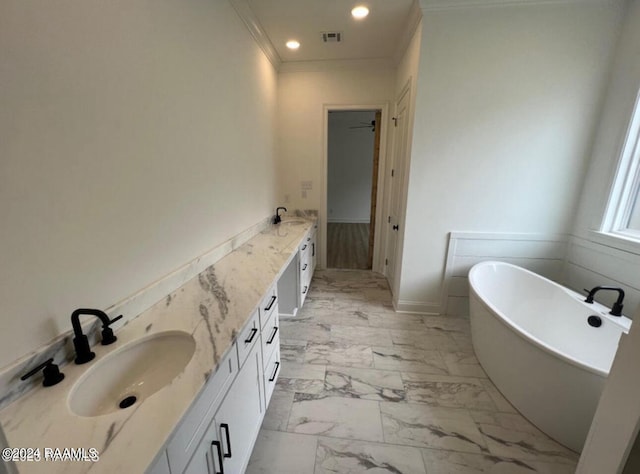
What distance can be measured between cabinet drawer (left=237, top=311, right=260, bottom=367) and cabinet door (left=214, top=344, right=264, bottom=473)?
0.04 metres

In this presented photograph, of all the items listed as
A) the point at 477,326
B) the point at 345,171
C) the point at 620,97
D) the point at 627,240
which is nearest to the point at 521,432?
the point at 477,326

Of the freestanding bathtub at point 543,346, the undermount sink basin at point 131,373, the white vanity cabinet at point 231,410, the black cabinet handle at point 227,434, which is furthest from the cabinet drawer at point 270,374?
the freestanding bathtub at point 543,346

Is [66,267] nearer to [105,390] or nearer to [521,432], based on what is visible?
[105,390]

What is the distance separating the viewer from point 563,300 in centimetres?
199

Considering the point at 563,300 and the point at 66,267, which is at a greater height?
the point at 66,267

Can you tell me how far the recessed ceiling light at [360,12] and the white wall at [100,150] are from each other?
3.74ft

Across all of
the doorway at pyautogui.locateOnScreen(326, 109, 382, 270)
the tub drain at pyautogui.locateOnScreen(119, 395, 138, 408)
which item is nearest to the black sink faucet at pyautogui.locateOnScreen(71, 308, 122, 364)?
the tub drain at pyautogui.locateOnScreen(119, 395, 138, 408)

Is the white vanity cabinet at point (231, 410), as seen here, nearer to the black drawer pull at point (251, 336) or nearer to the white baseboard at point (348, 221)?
the black drawer pull at point (251, 336)

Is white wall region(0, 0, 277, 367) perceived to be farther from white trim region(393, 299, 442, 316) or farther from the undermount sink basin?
white trim region(393, 299, 442, 316)

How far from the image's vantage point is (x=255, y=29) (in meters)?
2.37

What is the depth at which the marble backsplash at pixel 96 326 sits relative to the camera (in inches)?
28.3

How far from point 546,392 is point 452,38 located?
104 inches

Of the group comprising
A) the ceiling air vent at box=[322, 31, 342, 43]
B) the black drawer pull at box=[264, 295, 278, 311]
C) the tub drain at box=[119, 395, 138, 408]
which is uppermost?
the ceiling air vent at box=[322, 31, 342, 43]

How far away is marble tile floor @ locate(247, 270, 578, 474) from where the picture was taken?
1.33 metres
